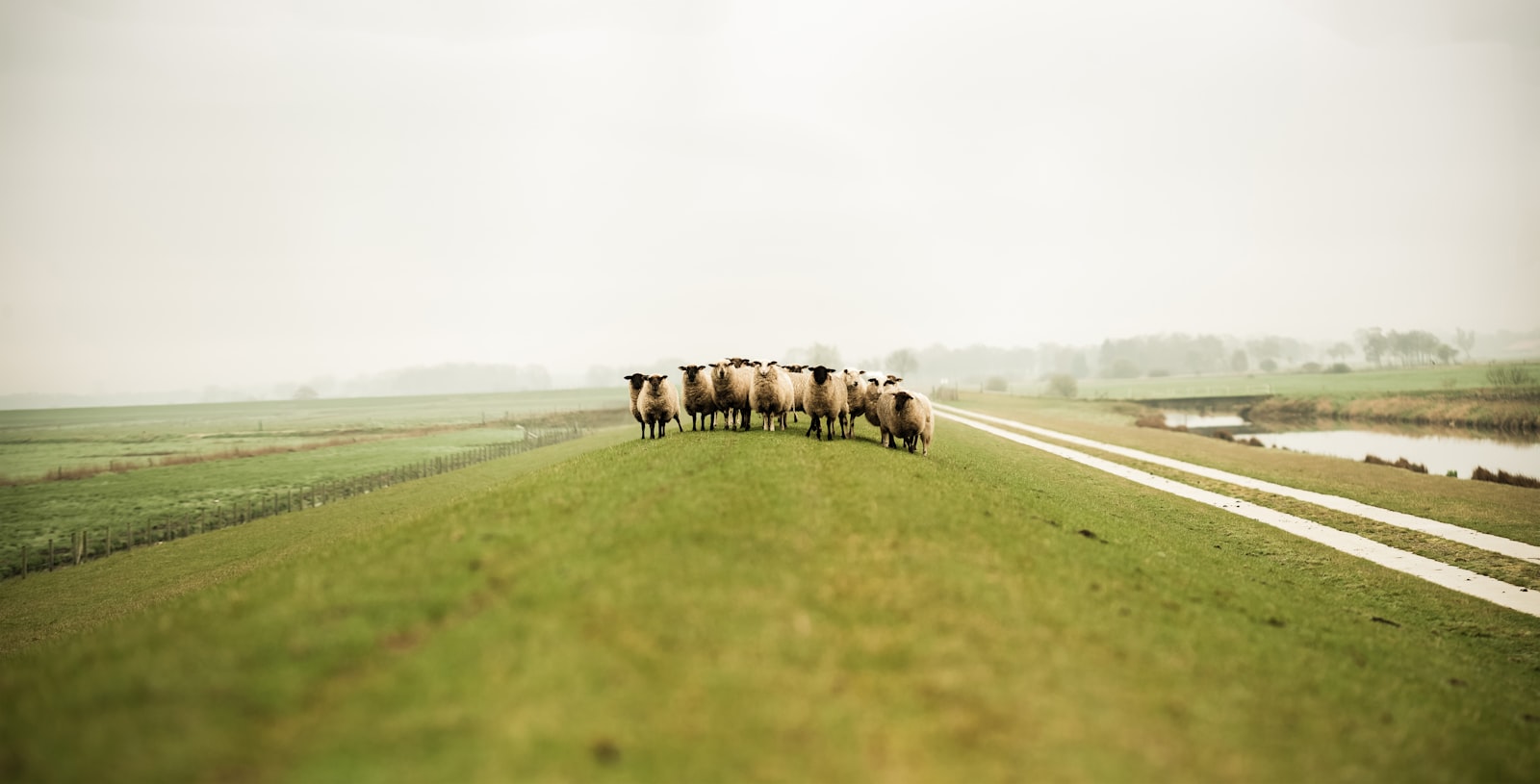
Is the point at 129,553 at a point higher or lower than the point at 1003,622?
lower

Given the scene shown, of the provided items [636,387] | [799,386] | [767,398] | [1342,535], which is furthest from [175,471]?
[1342,535]

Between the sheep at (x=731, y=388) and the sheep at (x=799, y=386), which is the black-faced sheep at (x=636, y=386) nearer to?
the sheep at (x=731, y=388)

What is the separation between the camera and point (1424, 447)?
4488cm

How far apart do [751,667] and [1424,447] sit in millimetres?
65226

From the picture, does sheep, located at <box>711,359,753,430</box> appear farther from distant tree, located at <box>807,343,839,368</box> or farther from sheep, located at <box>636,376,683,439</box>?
distant tree, located at <box>807,343,839,368</box>

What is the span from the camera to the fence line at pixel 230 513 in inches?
950

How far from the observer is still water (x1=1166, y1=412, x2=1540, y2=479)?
120 feet

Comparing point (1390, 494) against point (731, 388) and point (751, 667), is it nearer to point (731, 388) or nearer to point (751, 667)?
point (731, 388)

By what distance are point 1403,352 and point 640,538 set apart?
23655 cm

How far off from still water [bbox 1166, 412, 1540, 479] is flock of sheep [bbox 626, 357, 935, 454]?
33445 mm

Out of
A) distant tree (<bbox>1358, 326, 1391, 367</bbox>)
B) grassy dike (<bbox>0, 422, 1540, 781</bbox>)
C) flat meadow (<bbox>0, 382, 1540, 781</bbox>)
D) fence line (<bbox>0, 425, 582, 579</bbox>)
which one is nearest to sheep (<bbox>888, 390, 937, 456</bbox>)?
flat meadow (<bbox>0, 382, 1540, 781</bbox>)

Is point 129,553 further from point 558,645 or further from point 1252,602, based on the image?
point 1252,602

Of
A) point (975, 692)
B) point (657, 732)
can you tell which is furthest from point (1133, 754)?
point (657, 732)

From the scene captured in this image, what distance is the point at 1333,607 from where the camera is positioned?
37.8 ft
